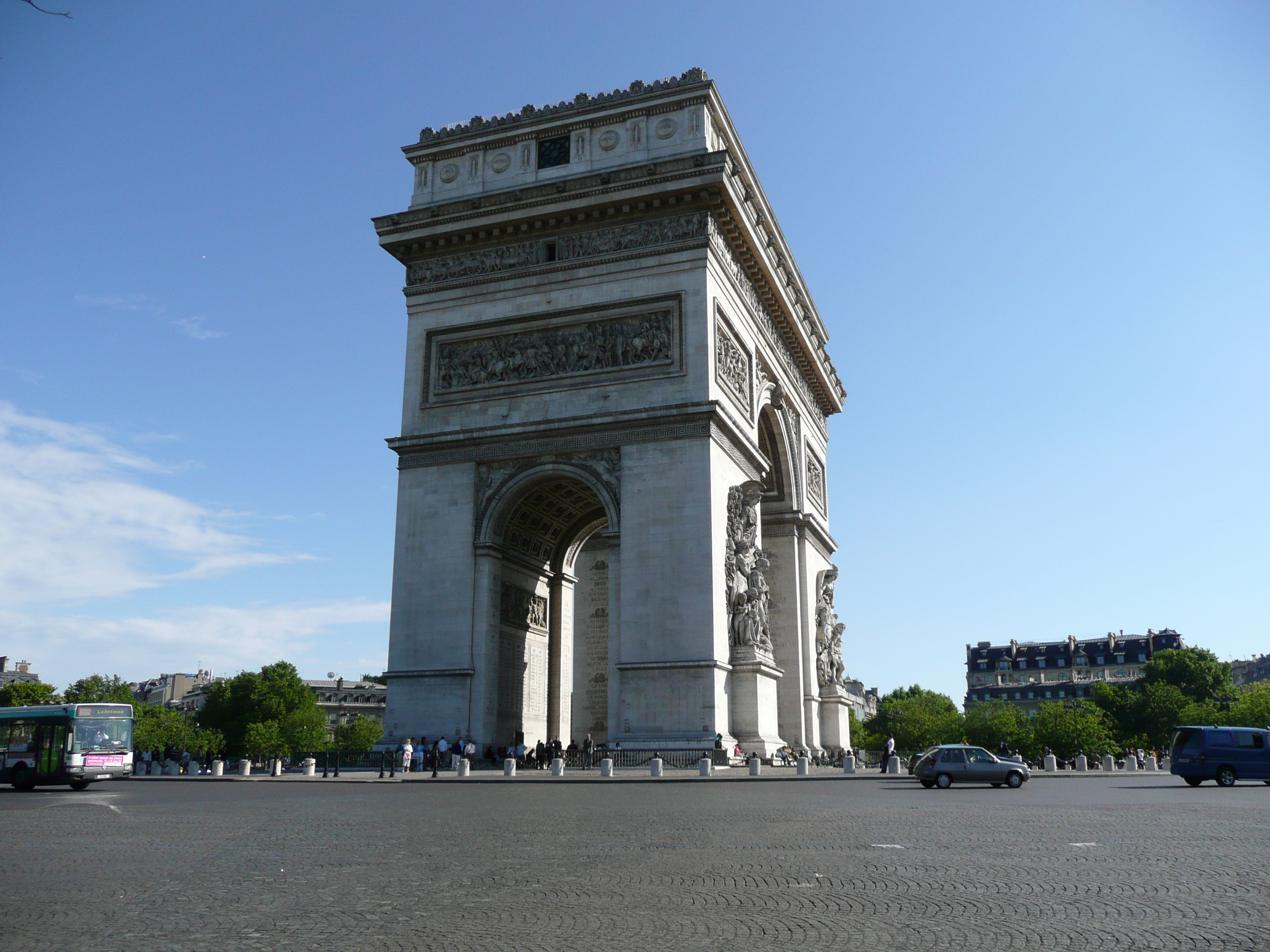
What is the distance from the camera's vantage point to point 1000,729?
273 ft

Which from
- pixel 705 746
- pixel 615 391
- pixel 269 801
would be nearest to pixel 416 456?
pixel 615 391

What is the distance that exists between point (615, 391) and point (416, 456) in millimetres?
6480

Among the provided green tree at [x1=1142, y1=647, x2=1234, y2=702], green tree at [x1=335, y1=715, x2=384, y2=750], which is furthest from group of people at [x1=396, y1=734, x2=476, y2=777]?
green tree at [x1=1142, y1=647, x2=1234, y2=702]

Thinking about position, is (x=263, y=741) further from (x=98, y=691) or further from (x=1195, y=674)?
(x=1195, y=674)

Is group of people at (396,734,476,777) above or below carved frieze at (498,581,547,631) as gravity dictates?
below

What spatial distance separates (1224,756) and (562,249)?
22.1 meters

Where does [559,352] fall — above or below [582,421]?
above

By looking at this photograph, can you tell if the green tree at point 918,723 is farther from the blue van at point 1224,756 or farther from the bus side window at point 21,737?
the bus side window at point 21,737

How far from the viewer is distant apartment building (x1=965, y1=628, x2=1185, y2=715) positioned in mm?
118312

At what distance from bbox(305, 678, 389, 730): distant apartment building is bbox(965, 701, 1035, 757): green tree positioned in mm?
67004

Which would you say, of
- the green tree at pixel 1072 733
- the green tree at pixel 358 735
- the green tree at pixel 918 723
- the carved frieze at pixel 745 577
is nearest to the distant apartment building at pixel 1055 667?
the green tree at pixel 918 723

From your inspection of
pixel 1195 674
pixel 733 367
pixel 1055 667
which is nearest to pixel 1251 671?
pixel 1055 667

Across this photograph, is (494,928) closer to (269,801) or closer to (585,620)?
(269,801)

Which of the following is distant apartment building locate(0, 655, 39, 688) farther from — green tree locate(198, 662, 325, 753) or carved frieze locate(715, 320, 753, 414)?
carved frieze locate(715, 320, 753, 414)
